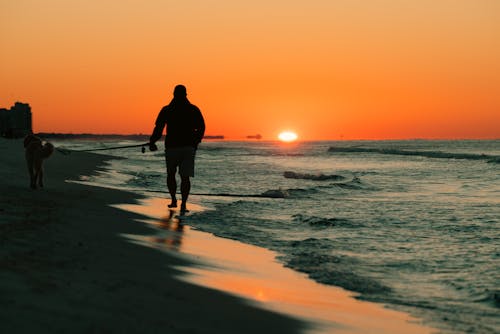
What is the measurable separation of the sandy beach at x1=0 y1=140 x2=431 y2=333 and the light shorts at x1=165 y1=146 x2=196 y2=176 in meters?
2.73

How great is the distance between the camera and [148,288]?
172 inches

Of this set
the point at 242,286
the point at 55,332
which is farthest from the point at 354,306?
the point at 55,332

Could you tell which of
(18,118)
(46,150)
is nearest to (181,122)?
(46,150)

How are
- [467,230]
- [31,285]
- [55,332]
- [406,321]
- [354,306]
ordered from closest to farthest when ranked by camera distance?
1. [55,332]
2. [31,285]
3. [406,321]
4. [354,306]
5. [467,230]

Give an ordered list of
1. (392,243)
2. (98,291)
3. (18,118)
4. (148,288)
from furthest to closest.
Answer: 1. (18,118)
2. (392,243)
3. (148,288)
4. (98,291)

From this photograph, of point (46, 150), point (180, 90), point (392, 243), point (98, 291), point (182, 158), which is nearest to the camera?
point (98, 291)

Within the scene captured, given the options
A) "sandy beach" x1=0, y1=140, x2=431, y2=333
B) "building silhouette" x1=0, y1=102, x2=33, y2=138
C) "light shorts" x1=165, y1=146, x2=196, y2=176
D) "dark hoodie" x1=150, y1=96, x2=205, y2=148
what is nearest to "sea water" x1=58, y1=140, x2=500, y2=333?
"sandy beach" x1=0, y1=140, x2=431, y2=333

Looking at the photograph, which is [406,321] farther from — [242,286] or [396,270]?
[396,270]

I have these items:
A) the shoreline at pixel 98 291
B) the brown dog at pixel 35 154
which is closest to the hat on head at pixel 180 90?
the brown dog at pixel 35 154

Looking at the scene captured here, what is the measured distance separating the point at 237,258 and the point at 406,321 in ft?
8.21

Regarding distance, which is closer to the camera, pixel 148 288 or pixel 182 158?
pixel 148 288

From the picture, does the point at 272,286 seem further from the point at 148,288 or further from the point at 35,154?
the point at 35,154

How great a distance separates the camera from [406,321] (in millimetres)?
4441

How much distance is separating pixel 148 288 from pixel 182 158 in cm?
581
